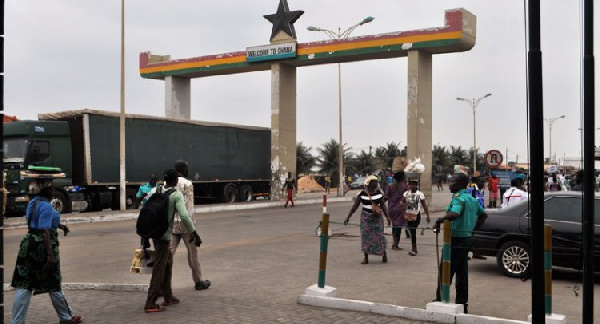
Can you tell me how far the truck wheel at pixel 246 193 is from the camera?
31.8 meters

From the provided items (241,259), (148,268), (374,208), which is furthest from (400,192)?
(148,268)

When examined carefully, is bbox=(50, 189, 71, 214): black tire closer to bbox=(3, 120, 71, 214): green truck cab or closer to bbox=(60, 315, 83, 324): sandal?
bbox=(3, 120, 71, 214): green truck cab

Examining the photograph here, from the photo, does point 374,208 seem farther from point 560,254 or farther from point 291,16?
point 291,16

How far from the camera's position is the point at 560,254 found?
8.98 meters

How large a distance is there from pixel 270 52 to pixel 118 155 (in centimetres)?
1001

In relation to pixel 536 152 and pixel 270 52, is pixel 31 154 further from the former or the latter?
pixel 536 152

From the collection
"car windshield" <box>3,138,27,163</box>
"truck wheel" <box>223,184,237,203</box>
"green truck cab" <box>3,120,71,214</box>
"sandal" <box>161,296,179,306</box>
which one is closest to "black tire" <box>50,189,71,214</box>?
"green truck cab" <box>3,120,71,214</box>

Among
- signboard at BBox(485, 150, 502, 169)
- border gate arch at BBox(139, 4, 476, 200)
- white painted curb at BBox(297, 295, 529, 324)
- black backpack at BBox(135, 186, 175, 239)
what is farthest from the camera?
border gate arch at BBox(139, 4, 476, 200)

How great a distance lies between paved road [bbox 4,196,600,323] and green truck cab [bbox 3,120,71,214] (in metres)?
5.93

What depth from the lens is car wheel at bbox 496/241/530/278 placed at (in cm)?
941

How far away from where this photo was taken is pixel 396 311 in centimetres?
684

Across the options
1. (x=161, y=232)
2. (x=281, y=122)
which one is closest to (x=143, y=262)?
(x=161, y=232)

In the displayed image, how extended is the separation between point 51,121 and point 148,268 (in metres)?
16.9

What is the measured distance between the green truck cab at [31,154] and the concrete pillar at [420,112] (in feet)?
46.3
